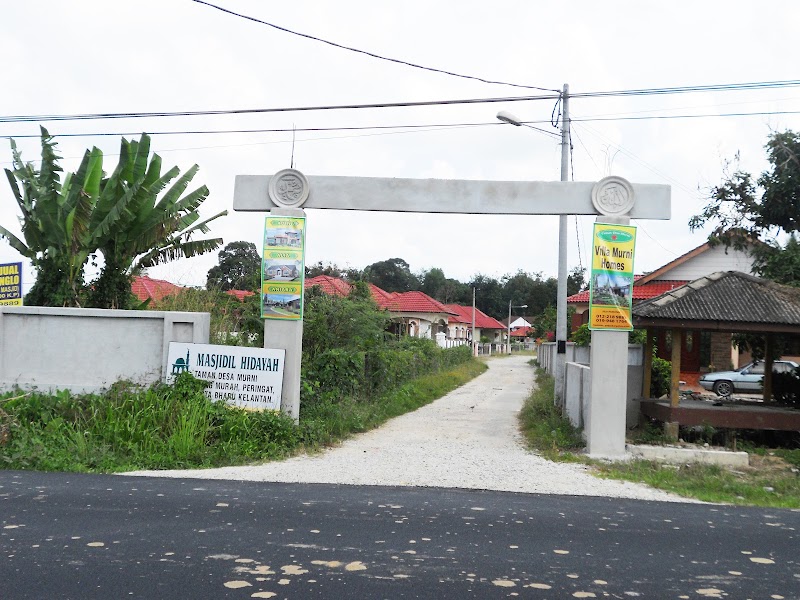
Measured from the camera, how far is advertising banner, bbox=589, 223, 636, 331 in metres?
11.8

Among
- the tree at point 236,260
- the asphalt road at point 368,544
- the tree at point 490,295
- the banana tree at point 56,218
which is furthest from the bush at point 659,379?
the tree at point 490,295

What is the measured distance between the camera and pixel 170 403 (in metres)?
11.3

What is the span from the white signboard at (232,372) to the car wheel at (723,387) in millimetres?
18692

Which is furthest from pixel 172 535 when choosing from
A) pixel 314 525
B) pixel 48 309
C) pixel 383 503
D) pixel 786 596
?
pixel 48 309

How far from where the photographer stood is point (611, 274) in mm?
11867

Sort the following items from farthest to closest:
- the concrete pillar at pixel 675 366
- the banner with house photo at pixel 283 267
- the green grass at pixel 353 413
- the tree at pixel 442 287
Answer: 1. the tree at pixel 442 287
2. the concrete pillar at pixel 675 366
3. the green grass at pixel 353 413
4. the banner with house photo at pixel 283 267

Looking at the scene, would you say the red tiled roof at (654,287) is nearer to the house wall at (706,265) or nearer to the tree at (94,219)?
the house wall at (706,265)

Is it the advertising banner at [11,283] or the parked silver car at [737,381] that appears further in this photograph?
the parked silver car at [737,381]

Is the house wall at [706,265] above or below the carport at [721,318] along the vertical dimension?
above

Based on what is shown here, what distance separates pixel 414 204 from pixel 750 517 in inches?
258

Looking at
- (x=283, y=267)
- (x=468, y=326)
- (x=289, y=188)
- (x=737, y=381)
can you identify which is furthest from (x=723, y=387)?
(x=468, y=326)

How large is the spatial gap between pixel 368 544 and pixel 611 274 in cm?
694

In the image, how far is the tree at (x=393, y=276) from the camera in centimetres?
10000

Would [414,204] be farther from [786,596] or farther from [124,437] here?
[786,596]
